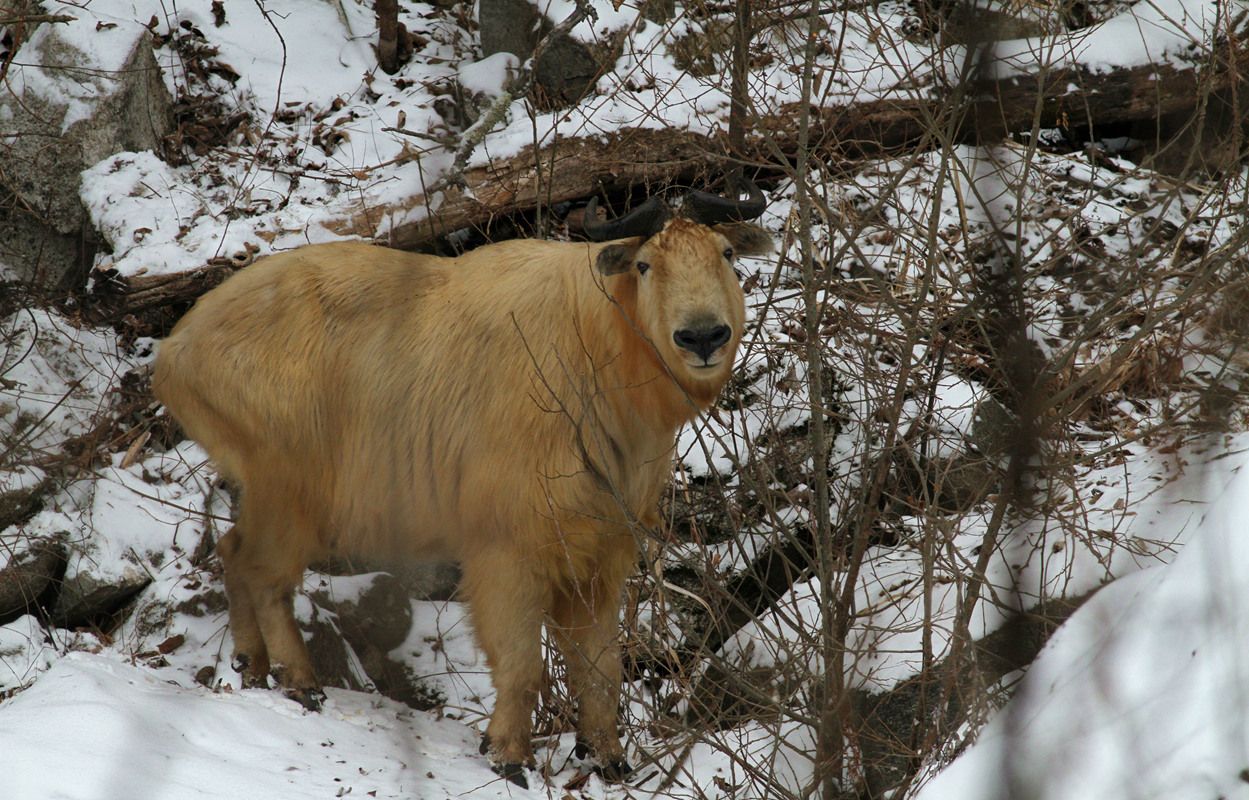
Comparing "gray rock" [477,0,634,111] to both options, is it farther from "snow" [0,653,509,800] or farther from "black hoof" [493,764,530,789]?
"black hoof" [493,764,530,789]

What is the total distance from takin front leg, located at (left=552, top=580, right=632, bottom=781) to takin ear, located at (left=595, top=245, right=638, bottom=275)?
57.2 inches

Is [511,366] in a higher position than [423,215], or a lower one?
lower

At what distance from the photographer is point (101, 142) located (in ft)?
27.5

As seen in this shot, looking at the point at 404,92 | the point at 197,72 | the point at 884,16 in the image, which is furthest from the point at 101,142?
the point at 884,16

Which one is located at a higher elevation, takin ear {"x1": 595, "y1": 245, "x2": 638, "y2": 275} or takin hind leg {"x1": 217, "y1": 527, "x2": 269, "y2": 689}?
takin ear {"x1": 595, "y1": 245, "x2": 638, "y2": 275}

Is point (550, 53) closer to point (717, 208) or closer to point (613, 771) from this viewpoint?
point (717, 208)

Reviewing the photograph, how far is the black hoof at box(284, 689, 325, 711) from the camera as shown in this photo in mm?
5672

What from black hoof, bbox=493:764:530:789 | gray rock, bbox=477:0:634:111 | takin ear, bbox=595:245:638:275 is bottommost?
black hoof, bbox=493:764:530:789

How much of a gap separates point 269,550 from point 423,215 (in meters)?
2.80

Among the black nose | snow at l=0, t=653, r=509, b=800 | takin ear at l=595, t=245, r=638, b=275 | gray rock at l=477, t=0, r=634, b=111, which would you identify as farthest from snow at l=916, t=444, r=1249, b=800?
gray rock at l=477, t=0, r=634, b=111

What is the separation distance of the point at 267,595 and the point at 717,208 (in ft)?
9.77

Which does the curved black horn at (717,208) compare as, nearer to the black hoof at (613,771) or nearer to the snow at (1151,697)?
the black hoof at (613,771)

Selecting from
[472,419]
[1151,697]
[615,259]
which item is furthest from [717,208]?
[1151,697]

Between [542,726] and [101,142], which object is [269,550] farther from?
[101,142]
